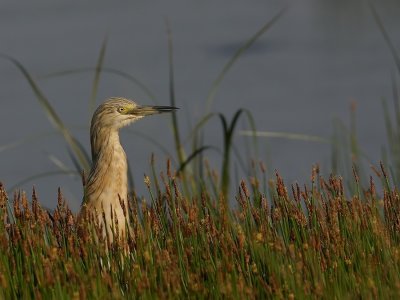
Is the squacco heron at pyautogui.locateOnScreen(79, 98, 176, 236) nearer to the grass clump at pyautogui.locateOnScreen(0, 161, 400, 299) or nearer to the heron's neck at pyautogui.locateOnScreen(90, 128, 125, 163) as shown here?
the heron's neck at pyautogui.locateOnScreen(90, 128, 125, 163)

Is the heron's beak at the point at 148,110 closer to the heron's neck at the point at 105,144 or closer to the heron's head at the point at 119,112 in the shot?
the heron's head at the point at 119,112

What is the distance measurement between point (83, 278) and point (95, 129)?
2699 mm

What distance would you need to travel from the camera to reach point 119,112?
8.44m

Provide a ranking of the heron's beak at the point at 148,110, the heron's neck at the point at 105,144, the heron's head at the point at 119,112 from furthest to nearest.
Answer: the heron's beak at the point at 148,110 → the heron's head at the point at 119,112 → the heron's neck at the point at 105,144

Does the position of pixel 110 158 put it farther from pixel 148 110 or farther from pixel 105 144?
pixel 148 110

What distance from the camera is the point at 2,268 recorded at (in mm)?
5969

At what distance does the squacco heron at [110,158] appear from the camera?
7539 millimetres

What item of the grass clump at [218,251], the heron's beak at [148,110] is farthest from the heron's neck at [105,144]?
the grass clump at [218,251]

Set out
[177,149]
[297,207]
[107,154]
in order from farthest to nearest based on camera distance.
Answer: [177,149]
[107,154]
[297,207]

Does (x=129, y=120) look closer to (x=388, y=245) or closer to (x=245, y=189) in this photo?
(x=245, y=189)

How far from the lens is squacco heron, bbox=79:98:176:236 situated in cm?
754

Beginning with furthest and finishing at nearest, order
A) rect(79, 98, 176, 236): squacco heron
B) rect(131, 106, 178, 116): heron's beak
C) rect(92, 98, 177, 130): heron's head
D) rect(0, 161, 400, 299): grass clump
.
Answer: rect(131, 106, 178, 116): heron's beak
rect(92, 98, 177, 130): heron's head
rect(79, 98, 176, 236): squacco heron
rect(0, 161, 400, 299): grass clump

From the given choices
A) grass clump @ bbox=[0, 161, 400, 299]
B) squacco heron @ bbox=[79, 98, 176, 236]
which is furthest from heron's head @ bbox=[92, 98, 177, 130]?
grass clump @ bbox=[0, 161, 400, 299]

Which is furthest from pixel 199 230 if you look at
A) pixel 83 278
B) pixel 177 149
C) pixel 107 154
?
pixel 177 149
